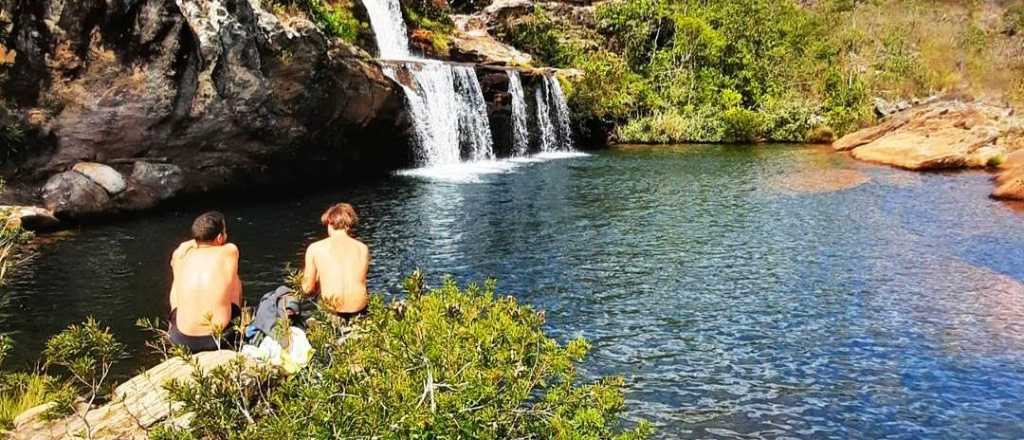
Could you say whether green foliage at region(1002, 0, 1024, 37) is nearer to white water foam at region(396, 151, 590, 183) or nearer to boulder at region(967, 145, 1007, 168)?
boulder at region(967, 145, 1007, 168)

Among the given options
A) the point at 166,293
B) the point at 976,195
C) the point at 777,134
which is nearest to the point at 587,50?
the point at 777,134

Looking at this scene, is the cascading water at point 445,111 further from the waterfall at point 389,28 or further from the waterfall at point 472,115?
the waterfall at point 389,28

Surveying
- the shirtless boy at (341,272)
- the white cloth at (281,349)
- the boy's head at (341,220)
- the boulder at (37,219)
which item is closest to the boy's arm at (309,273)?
the shirtless boy at (341,272)

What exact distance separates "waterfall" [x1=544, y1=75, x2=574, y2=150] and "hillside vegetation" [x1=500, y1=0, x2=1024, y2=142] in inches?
56.5

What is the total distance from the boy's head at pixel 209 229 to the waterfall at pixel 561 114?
36.4 m

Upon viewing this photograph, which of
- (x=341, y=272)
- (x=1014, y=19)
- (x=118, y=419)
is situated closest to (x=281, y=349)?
(x=118, y=419)

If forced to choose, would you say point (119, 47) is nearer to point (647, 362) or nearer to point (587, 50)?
point (647, 362)

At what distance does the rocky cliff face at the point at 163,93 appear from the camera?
20.5 m

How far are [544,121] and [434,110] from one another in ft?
32.7

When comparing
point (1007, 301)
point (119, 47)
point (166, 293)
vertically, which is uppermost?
point (119, 47)

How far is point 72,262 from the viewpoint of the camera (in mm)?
16578

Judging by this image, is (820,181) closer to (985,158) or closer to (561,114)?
(985,158)

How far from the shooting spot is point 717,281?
15.3 m

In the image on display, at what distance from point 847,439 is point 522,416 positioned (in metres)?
5.10
